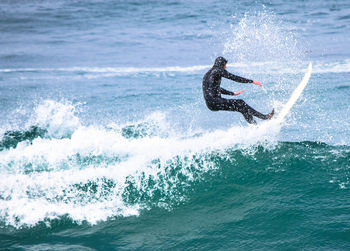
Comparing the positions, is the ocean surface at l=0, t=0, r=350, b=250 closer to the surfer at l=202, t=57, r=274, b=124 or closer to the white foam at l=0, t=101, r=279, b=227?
the white foam at l=0, t=101, r=279, b=227

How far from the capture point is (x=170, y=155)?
26.1ft

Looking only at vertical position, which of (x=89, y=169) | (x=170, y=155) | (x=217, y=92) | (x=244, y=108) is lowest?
(x=89, y=169)

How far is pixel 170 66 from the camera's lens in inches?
822

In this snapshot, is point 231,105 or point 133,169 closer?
point 133,169

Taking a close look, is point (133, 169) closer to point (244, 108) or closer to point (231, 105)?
point (231, 105)

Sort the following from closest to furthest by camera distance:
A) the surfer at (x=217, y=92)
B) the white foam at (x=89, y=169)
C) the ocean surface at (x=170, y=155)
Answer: the ocean surface at (x=170, y=155), the white foam at (x=89, y=169), the surfer at (x=217, y=92)

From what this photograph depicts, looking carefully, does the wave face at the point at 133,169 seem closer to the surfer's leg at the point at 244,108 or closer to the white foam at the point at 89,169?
the white foam at the point at 89,169

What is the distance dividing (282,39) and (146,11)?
13150 mm

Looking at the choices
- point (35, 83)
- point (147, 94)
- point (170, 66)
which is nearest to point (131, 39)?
point (170, 66)

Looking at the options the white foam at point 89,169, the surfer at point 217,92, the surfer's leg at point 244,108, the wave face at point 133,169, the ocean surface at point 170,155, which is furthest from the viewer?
the surfer's leg at point 244,108

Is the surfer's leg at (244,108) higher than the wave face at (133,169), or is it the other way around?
the surfer's leg at (244,108)

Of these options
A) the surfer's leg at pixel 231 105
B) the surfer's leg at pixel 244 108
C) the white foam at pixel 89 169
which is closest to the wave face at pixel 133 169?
the white foam at pixel 89 169

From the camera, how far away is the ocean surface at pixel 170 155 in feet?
19.1

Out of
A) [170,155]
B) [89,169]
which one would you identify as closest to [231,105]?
[170,155]
